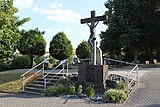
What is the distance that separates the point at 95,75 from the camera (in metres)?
14.4

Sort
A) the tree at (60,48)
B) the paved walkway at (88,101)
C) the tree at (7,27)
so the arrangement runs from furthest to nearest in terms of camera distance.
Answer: the tree at (60,48)
the tree at (7,27)
the paved walkway at (88,101)

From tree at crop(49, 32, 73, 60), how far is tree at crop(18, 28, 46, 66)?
2442 millimetres

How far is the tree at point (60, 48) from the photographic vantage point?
3619 centimetres

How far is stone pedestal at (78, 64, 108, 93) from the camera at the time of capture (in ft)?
46.3

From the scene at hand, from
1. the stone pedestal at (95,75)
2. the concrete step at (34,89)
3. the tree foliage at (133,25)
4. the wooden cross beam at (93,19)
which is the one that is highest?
the tree foliage at (133,25)

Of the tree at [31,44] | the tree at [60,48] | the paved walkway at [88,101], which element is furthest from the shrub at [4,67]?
the paved walkway at [88,101]

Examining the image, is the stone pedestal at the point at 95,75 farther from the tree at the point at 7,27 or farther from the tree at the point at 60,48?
the tree at the point at 60,48

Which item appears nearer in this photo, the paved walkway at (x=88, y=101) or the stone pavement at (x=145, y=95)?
the stone pavement at (x=145, y=95)

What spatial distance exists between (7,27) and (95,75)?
31.3 ft

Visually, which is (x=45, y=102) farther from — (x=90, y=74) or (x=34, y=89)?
(x=34, y=89)

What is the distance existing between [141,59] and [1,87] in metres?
31.8

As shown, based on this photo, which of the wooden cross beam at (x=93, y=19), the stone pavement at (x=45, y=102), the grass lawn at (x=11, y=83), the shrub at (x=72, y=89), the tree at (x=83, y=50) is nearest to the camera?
the stone pavement at (x=45, y=102)

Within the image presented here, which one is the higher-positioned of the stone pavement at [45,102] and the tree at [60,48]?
the tree at [60,48]

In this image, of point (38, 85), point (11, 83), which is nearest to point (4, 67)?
point (11, 83)
